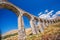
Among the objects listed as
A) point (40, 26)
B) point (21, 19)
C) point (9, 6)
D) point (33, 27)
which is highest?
point (9, 6)

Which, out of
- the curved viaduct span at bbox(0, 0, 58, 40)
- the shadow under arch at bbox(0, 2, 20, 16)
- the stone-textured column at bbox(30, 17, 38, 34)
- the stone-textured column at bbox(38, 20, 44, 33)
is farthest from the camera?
the stone-textured column at bbox(38, 20, 44, 33)

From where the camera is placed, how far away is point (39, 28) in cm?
1567

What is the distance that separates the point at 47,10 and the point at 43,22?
2714mm

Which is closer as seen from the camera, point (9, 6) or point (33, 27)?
point (9, 6)

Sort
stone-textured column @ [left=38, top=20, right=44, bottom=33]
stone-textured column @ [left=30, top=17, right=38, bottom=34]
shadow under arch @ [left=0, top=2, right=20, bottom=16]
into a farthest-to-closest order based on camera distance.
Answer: stone-textured column @ [left=38, top=20, right=44, bottom=33] → stone-textured column @ [left=30, top=17, right=38, bottom=34] → shadow under arch @ [left=0, top=2, right=20, bottom=16]

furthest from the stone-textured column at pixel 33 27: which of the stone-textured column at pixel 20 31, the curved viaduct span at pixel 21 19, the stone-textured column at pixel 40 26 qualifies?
the stone-textured column at pixel 20 31

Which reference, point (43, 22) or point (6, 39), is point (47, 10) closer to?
point (43, 22)

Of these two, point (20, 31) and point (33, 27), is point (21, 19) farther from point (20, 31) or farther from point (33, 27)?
point (33, 27)

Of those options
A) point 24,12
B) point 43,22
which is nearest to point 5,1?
point 24,12

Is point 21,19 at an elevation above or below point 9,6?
below

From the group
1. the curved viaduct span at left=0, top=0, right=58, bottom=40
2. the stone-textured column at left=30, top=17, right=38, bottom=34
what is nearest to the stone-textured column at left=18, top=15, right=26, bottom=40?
the curved viaduct span at left=0, top=0, right=58, bottom=40

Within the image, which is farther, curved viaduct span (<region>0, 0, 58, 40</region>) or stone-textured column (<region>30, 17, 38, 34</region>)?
stone-textured column (<region>30, 17, 38, 34</region>)

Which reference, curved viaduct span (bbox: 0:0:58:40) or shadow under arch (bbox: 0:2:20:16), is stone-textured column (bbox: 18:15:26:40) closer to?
curved viaduct span (bbox: 0:0:58:40)

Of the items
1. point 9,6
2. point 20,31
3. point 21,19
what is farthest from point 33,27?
point 9,6
